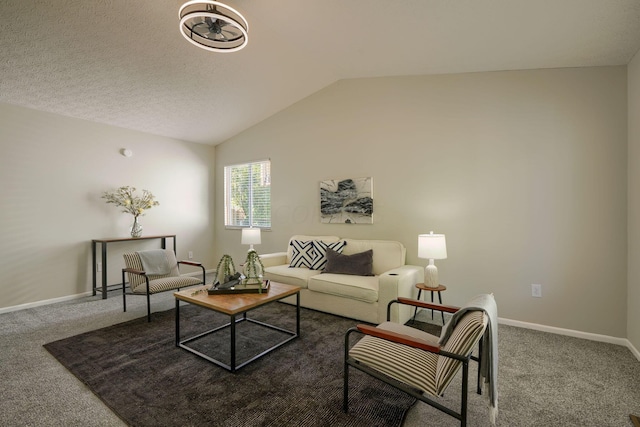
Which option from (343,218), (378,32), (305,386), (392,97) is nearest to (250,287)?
(305,386)

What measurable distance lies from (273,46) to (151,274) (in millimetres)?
3180

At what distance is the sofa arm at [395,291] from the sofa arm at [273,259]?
179 cm

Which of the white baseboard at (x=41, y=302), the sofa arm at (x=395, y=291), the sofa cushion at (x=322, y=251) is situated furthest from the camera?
the sofa cushion at (x=322, y=251)

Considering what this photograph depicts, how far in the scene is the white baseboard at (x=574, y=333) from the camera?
2.63 metres

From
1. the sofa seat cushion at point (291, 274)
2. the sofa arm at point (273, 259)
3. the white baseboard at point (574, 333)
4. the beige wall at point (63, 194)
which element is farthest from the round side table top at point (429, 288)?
the beige wall at point (63, 194)

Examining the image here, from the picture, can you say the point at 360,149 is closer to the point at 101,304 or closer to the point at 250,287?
the point at 250,287

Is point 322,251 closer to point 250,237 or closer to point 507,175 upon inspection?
point 250,237

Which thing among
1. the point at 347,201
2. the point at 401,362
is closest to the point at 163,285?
the point at 347,201

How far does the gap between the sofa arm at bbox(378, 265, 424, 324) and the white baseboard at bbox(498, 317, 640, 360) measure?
3.57ft

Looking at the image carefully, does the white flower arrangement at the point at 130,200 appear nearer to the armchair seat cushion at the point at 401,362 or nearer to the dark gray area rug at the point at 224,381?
the dark gray area rug at the point at 224,381

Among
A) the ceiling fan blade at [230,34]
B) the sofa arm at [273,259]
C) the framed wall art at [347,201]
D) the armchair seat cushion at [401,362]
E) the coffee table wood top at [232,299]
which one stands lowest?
the armchair seat cushion at [401,362]

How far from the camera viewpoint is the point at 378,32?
2762 millimetres

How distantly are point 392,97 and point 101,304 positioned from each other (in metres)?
4.75

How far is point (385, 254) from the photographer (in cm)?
368
